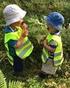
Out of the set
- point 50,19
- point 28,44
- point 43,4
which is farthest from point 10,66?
point 43,4

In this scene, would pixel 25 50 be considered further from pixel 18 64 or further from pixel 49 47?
pixel 49 47

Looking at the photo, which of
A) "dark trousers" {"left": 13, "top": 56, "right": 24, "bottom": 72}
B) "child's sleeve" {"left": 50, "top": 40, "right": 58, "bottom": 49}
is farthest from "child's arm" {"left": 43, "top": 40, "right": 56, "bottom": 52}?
"dark trousers" {"left": 13, "top": 56, "right": 24, "bottom": 72}

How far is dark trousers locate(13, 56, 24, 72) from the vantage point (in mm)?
6652

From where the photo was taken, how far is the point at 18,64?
674 centimetres

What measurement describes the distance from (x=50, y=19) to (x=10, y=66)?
119cm

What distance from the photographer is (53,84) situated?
6.70 meters

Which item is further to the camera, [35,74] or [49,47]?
[35,74]

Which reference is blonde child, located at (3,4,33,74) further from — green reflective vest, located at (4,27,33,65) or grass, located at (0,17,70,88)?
grass, located at (0,17,70,88)

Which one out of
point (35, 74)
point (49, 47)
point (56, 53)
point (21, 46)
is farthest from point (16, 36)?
point (35, 74)

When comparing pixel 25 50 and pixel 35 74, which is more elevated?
pixel 25 50

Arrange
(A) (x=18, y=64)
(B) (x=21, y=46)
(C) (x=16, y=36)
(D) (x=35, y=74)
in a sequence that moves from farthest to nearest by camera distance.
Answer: (D) (x=35, y=74) → (A) (x=18, y=64) → (B) (x=21, y=46) → (C) (x=16, y=36)

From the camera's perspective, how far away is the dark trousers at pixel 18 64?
665 cm

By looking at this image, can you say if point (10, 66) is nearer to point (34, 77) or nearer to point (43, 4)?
point (34, 77)

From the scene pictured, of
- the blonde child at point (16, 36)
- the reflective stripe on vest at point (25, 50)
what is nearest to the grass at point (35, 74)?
the blonde child at point (16, 36)
